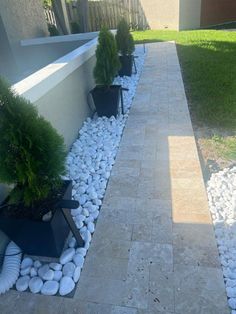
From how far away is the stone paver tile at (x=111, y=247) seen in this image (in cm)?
208

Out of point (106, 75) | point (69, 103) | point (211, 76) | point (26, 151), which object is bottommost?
point (211, 76)

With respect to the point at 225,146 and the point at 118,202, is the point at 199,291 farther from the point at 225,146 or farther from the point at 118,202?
the point at 225,146

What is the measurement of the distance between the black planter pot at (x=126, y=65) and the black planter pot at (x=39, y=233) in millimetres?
4886

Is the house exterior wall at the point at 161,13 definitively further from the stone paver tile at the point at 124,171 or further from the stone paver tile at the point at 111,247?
the stone paver tile at the point at 111,247

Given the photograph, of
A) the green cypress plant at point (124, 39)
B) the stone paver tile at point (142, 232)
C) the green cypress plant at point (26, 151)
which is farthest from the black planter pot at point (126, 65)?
the green cypress plant at point (26, 151)

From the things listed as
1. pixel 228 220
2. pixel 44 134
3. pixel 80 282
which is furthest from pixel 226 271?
pixel 44 134

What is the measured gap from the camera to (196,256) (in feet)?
6.57

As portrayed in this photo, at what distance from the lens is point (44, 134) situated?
1720mm

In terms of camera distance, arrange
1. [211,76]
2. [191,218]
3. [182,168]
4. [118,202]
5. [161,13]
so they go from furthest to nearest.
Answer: [161,13] → [211,76] → [182,168] → [118,202] → [191,218]

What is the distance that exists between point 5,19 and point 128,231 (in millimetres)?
5808

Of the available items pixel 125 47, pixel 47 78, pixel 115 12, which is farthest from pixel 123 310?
pixel 115 12

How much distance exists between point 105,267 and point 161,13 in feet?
44.8

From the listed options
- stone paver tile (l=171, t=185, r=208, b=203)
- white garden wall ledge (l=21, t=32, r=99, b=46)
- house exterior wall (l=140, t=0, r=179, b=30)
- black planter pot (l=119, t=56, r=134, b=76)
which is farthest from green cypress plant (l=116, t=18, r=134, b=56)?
house exterior wall (l=140, t=0, r=179, b=30)

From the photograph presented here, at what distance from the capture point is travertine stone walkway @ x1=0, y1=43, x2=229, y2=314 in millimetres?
1766
